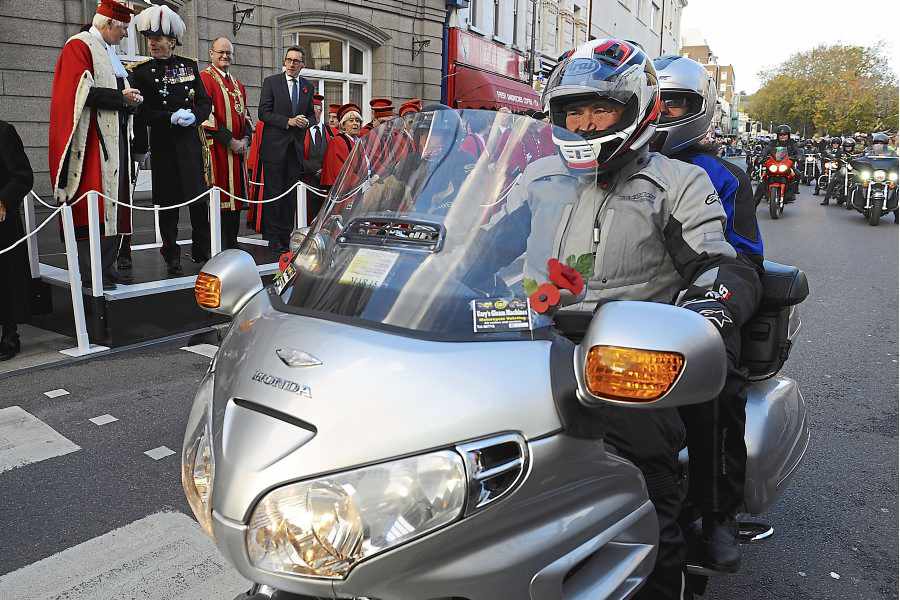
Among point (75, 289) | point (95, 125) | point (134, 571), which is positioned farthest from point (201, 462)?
point (95, 125)

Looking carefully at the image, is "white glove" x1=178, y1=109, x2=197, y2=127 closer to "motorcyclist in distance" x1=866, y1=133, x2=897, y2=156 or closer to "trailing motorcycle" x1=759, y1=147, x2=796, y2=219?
"trailing motorcycle" x1=759, y1=147, x2=796, y2=219

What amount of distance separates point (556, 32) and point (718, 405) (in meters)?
32.8

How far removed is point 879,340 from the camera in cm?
637

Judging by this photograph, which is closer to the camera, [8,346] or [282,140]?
[8,346]

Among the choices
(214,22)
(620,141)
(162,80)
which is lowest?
(620,141)

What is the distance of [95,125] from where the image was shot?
5.66 metres

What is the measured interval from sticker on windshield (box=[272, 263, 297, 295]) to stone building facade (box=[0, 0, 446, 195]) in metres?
10.9

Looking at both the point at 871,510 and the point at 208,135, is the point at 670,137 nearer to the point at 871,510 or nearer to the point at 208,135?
the point at 871,510

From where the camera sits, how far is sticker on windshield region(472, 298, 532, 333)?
5.09 ft

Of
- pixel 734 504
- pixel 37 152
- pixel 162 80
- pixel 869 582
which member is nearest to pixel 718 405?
pixel 734 504

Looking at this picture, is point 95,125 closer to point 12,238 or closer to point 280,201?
point 12,238

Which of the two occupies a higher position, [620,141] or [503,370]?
[620,141]

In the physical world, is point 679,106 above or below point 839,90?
below

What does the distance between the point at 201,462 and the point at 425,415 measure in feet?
1.59
